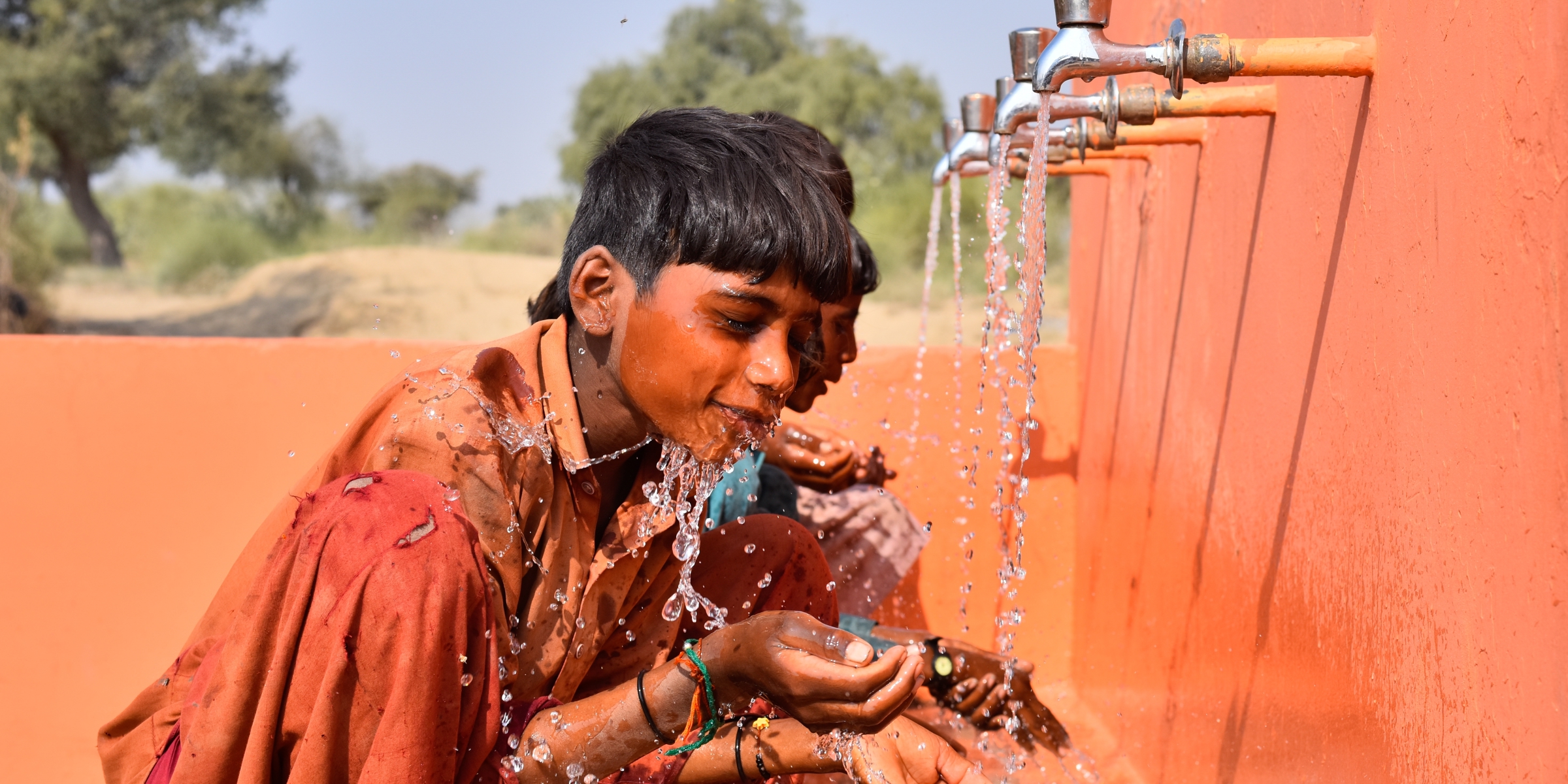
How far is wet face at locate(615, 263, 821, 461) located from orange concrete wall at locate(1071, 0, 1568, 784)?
757 mm

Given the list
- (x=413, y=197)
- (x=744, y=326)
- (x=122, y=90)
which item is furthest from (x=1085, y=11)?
(x=413, y=197)

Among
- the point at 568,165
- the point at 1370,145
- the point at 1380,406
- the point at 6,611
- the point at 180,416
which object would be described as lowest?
the point at 568,165

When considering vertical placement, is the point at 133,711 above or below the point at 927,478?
above

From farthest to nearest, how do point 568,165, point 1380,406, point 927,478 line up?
point 568,165, point 927,478, point 1380,406

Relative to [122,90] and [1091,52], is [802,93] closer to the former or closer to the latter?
[122,90]

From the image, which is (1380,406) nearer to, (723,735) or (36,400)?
(723,735)

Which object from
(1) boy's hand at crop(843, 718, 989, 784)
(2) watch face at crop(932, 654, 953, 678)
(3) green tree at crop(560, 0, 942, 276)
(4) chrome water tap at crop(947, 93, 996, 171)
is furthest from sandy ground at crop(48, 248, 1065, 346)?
(1) boy's hand at crop(843, 718, 989, 784)

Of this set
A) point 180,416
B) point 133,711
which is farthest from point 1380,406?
point 180,416

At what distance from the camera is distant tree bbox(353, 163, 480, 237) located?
22906mm

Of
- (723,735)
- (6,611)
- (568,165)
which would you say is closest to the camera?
(723,735)

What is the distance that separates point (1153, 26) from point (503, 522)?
6.25ft

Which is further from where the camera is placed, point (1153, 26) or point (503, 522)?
Answer: point (1153, 26)

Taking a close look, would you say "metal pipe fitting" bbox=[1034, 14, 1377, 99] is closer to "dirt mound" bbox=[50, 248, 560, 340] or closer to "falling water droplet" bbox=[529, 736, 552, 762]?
"falling water droplet" bbox=[529, 736, 552, 762]

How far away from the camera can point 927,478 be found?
3564 millimetres
